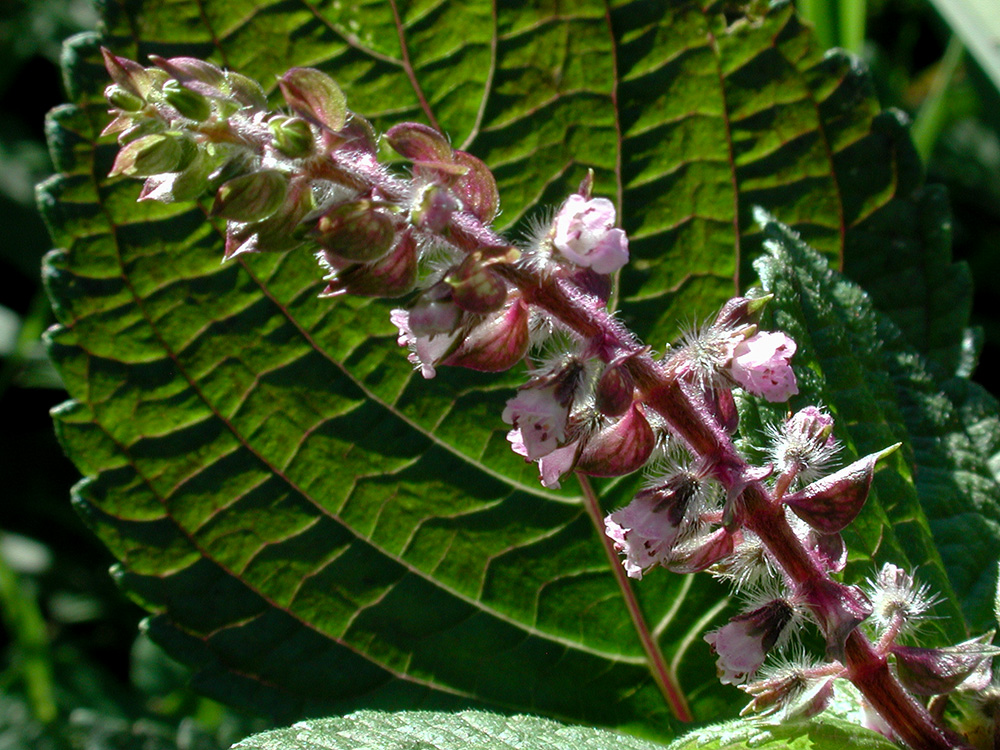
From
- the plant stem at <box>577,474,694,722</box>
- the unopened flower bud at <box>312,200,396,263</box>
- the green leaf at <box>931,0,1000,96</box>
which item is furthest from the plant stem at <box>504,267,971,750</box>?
the green leaf at <box>931,0,1000,96</box>

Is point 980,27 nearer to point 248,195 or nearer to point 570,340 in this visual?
point 570,340

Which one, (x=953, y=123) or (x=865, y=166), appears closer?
(x=865, y=166)

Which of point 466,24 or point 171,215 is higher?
point 466,24

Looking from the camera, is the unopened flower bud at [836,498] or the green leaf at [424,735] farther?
the green leaf at [424,735]

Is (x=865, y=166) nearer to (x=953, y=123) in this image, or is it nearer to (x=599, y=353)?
(x=599, y=353)

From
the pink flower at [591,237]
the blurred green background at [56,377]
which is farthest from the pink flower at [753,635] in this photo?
the blurred green background at [56,377]

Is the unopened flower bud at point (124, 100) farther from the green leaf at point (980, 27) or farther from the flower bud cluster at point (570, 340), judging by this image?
the green leaf at point (980, 27)

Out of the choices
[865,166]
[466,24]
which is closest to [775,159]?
[865,166]

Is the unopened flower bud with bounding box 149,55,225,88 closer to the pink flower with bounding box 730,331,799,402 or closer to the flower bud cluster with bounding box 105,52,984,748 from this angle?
the flower bud cluster with bounding box 105,52,984,748
